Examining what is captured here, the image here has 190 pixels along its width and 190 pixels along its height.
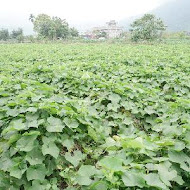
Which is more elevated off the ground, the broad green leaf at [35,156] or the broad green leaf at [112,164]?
the broad green leaf at [112,164]

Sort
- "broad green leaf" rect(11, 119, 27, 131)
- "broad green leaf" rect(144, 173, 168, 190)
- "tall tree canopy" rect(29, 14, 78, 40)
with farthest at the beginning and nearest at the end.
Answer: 1. "tall tree canopy" rect(29, 14, 78, 40)
2. "broad green leaf" rect(11, 119, 27, 131)
3. "broad green leaf" rect(144, 173, 168, 190)

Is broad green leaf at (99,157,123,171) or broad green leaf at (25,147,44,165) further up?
broad green leaf at (99,157,123,171)

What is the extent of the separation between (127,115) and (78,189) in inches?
76.6

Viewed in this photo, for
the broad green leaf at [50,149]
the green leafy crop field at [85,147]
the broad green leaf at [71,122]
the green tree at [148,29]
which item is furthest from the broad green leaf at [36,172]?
the green tree at [148,29]

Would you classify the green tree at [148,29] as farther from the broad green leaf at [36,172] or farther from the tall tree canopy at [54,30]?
Result: the broad green leaf at [36,172]

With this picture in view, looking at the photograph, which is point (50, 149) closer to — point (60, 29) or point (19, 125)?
point (19, 125)

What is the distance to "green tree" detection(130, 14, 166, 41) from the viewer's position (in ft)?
124

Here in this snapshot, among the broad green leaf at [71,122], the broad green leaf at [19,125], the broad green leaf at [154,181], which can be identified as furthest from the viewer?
the broad green leaf at [71,122]

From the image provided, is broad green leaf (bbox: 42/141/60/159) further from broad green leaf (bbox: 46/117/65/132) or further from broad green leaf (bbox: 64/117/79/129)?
broad green leaf (bbox: 64/117/79/129)

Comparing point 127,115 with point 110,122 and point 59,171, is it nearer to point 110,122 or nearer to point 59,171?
point 110,122

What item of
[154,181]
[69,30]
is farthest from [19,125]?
[69,30]

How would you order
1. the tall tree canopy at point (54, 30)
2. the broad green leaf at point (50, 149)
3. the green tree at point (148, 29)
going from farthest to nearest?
the tall tree canopy at point (54, 30) → the green tree at point (148, 29) → the broad green leaf at point (50, 149)

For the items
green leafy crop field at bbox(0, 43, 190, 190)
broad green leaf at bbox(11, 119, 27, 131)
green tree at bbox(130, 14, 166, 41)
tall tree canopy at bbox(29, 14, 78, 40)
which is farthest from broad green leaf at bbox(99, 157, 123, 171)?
tall tree canopy at bbox(29, 14, 78, 40)

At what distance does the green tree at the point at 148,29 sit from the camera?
3781 centimetres
